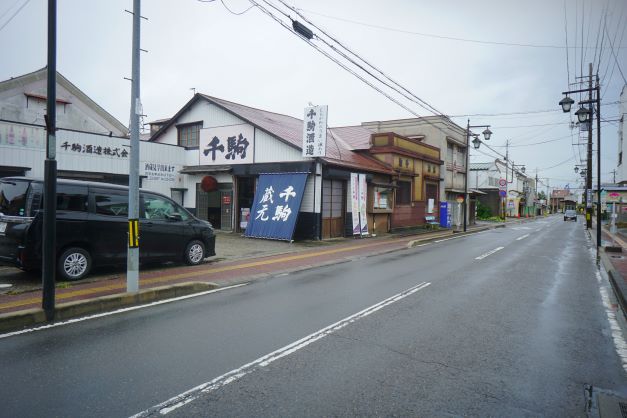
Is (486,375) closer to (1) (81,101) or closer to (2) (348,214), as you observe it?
(2) (348,214)

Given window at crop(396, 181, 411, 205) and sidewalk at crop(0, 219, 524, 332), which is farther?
window at crop(396, 181, 411, 205)

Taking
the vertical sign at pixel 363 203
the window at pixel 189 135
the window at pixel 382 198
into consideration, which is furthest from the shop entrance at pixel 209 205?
the window at pixel 382 198

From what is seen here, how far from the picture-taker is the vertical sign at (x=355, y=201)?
19.8 meters

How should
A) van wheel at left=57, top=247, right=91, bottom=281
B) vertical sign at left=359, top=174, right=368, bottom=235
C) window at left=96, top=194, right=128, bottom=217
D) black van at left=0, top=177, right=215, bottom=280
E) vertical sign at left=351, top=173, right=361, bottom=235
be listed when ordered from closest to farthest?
black van at left=0, top=177, right=215, bottom=280
van wheel at left=57, top=247, right=91, bottom=281
window at left=96, top=194, right=128, bottom=217
vertical sign at left=351, top=173, right=361, bottom=235
vertical sign at left=359, top=174, right=368, bottom=235

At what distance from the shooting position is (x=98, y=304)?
643 centimetres

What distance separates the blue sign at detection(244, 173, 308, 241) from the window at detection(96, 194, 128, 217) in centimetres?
841

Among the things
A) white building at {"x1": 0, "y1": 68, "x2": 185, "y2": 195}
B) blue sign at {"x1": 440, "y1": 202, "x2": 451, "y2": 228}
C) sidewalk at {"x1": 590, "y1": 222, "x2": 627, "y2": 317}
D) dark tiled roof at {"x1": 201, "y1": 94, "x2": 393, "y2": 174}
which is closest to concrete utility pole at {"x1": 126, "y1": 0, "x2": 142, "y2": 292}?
white building at {"x1": 0, "y1": 68, "x2": 185, "y2": 195}

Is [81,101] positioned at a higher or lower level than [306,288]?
higher

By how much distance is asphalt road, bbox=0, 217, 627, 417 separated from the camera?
11.8 ft

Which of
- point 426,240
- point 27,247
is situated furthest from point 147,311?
point 426,240

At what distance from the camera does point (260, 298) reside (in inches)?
298

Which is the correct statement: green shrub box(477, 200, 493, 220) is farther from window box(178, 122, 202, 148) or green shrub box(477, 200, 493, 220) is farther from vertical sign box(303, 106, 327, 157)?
window box(178, 122, 202, 148)

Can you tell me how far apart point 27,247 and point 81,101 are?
92.7 ft

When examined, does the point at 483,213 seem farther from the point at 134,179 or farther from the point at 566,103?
the point at 134,179
